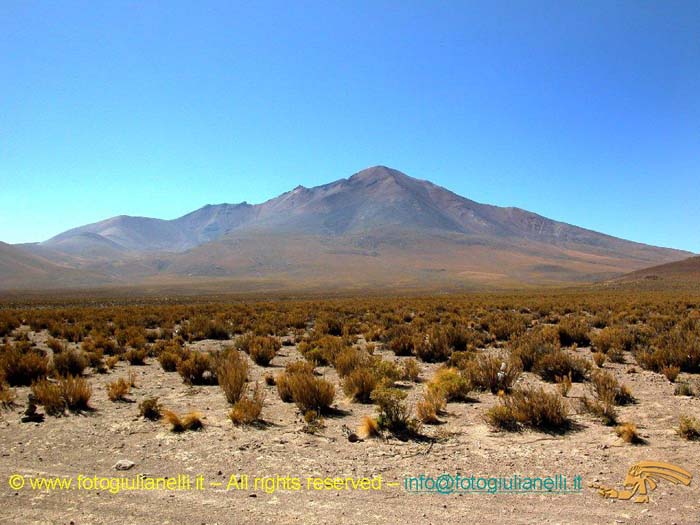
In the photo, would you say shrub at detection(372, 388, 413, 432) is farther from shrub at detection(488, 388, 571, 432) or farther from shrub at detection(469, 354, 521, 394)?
shrub at detection(469, 354, 521, 394)

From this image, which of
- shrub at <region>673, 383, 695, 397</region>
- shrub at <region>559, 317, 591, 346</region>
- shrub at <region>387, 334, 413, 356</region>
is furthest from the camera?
shrub at <region>559, 317, 591, 346</region>

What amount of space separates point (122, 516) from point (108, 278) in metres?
211

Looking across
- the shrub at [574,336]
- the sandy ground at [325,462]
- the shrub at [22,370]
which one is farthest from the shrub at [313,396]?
the shrub at [574,336]

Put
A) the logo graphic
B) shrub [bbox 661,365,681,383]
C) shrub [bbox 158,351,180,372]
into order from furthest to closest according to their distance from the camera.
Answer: shrub [bbox 158,351,180,372] → shrub [bbox 661,365,681,383] → the logo graphic

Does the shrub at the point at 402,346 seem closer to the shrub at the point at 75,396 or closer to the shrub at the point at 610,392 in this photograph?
the shrub at the point at 610,392

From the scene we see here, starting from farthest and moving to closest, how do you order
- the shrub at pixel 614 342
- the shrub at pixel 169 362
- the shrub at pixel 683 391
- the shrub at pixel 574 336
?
1. the shrub at pixel 574 336
2. the shrub at pixel 614 342
3. the shrub at pixel 169 362
4. the shrub at pixel 683 391

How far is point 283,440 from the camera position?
653cm

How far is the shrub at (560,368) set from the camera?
10087 millimetres

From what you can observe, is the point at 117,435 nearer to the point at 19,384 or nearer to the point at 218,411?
the point at 218,411

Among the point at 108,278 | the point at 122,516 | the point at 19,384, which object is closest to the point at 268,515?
the point at 122,516

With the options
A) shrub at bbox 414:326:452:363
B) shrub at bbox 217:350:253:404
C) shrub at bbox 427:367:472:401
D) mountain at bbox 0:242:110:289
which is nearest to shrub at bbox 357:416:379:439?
shrub at bbox 427:367:472:401

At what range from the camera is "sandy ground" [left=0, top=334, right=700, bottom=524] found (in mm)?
4379

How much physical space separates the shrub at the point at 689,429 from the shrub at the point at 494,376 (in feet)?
10.2

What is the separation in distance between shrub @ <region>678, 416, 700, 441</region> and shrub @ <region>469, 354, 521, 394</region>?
122 inches
